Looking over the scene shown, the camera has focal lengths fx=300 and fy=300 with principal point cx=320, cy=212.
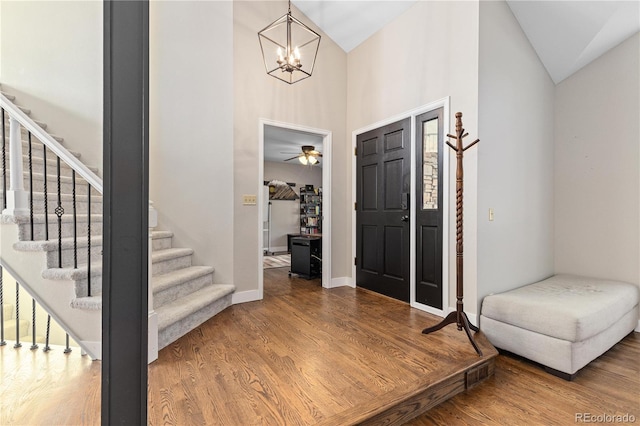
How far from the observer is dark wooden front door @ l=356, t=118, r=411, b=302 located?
10.9 ft

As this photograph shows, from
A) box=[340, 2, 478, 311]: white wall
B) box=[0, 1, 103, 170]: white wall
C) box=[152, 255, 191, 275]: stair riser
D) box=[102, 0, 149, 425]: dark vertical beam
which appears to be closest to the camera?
box=[102, 0, 149, 425]: dark vertical beam

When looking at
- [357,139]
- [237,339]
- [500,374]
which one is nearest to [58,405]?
[237,339]

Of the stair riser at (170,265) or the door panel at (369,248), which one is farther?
the door panel at (369,248)

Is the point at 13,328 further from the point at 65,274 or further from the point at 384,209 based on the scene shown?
the point at 384,209

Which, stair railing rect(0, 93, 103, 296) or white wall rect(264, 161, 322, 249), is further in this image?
white wall rect(264, 161, 322, 249)

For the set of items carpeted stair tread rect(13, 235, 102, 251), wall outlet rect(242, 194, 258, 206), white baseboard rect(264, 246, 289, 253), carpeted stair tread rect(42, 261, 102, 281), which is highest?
wall outlet rect(242, 194, 258, 206)

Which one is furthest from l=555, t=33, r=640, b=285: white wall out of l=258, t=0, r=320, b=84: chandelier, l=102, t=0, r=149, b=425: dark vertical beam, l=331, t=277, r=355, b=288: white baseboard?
l=102, t=0, r=149, b=425: dark vertical beam

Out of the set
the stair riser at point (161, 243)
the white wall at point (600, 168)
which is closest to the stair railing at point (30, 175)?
the stair riser at point (161, 243)

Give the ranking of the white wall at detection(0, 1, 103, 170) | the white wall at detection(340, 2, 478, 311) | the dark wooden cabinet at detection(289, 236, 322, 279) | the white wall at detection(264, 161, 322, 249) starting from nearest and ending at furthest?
the white wall at detection(340, 2, 478, 311) → the white wall at detection(0, 1, 103, 170) → the dark wooden cabinet at detection(289, 236, 322, 279) → the white wall at detection(264, 161, 322, 249)

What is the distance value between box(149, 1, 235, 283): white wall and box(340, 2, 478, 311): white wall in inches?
64.8

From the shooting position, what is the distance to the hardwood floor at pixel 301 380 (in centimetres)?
152

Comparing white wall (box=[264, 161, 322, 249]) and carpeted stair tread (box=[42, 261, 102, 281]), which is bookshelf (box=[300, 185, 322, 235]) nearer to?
white wall (box=[264, 161, 322, 249])

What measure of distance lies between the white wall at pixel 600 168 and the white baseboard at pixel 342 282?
2.39 metres

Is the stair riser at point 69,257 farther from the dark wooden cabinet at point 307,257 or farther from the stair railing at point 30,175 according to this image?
the dark wooden cabinet at point 307,257
